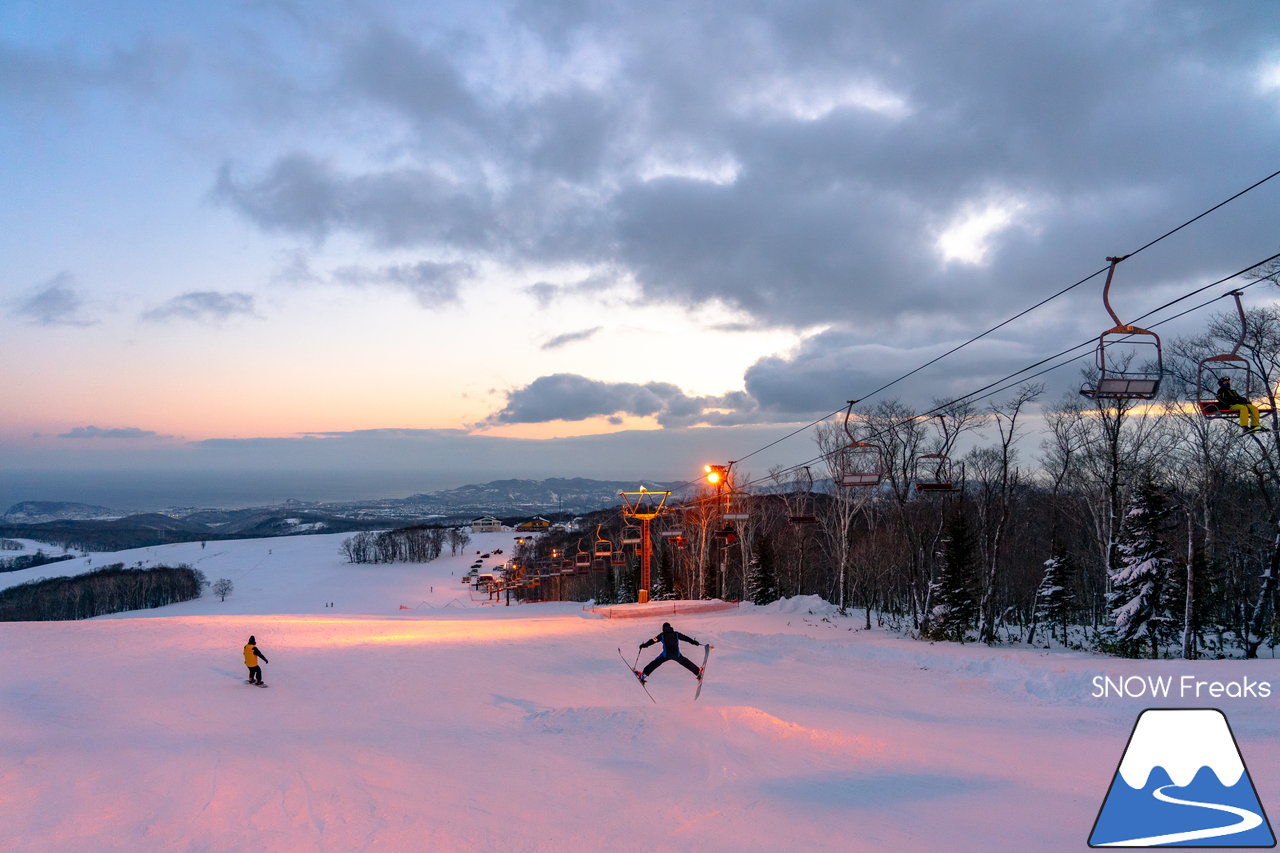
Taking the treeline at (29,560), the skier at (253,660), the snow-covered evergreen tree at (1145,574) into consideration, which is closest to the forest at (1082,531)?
the snow-covered evergreen tree at (1145,574)

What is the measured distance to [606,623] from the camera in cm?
2783

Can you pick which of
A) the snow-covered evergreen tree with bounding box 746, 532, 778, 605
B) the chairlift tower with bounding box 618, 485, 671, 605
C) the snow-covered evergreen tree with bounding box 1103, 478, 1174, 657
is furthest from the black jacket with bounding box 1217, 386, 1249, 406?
the snow-covered evergreen tree with bounding box 746, 532, 778, 605

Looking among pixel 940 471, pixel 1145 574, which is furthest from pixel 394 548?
pixel 1145 574

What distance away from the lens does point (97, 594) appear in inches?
3907

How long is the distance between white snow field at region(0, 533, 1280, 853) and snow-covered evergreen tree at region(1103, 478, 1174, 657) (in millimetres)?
11466

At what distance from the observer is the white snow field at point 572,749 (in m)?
7.19

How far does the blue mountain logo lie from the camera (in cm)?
621

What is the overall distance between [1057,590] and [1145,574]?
33.7 feet

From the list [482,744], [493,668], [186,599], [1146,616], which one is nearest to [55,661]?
[493,668]

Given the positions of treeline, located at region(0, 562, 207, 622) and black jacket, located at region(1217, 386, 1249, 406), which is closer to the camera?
black jacket, located at region(1217, 386, 1249, 406)

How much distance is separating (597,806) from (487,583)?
7663 centimetres

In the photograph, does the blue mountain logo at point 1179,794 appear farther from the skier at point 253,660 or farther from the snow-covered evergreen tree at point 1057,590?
the snow-covered evergreen tree at point 1057,590

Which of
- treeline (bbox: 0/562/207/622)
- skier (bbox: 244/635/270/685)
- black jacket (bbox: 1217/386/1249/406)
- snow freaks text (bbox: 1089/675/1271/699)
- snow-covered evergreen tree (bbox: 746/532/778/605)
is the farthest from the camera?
treeline (bbox: 0/562/207/622)

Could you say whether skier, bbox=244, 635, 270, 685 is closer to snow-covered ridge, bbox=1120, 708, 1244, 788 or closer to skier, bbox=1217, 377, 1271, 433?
snow-covered ridge, bbox=1120, 708, 1244, 788
